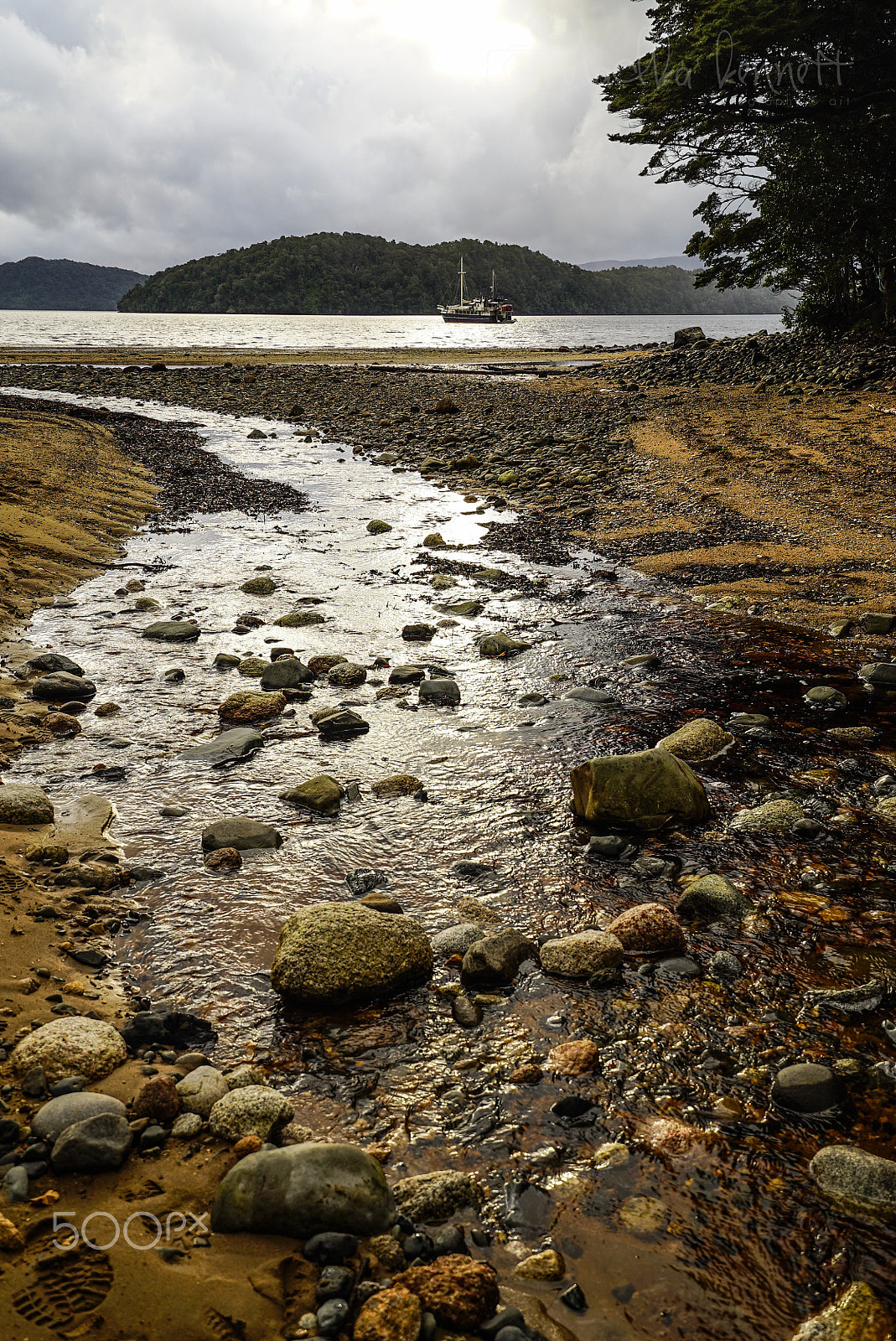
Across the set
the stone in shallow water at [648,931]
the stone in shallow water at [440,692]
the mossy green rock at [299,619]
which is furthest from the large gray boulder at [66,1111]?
the mossy green rock at [299,619]

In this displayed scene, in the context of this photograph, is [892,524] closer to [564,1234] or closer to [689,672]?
[689,672]

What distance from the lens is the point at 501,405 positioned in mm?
27969

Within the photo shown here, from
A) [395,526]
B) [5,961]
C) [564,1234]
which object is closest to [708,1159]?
[564,1234]

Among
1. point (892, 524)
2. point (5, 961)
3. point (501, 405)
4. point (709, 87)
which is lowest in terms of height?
point (5, 961)

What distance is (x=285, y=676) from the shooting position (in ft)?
24.3

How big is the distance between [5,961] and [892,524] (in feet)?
39.1

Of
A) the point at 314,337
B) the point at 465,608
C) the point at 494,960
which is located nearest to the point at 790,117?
the point at 465,608

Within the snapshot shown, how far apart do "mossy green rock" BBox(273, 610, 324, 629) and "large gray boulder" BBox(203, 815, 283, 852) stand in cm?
423

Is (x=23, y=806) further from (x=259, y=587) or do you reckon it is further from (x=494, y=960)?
(x=259, y=587)

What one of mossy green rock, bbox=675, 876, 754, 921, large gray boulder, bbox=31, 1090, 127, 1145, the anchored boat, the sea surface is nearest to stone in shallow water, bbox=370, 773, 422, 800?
mossy green rock, bbox=675, 876, 754, 921

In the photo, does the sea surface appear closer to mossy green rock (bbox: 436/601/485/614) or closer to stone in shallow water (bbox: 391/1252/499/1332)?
mossy green rock (bbox: 436/601/485/614)

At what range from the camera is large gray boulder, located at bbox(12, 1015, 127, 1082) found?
3004 mm

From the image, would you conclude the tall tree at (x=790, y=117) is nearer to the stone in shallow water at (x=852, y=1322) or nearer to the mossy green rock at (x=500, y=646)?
the mossy green rock at (x=500, y=646)

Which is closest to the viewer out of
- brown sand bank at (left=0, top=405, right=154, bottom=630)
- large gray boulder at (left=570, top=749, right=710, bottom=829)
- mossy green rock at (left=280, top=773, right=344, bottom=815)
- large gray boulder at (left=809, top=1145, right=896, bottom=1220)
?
large gray boulder at (left=809, top=1145, right=896, bottom=1220)
